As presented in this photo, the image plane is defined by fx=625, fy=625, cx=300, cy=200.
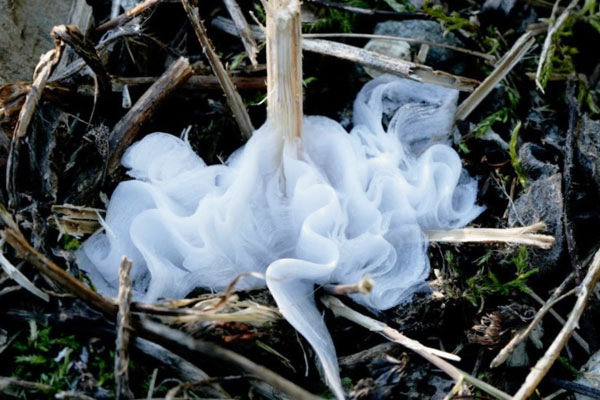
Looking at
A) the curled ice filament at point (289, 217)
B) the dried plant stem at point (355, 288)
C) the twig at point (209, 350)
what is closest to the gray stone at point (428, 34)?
the curled ice filament at point (289, 217)

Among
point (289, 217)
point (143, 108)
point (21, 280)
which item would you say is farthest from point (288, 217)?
point (21, 280)

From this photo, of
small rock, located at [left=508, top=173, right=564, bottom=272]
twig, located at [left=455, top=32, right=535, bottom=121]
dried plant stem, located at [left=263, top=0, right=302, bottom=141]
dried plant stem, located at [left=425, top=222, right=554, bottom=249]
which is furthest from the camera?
twig, located at [left=455, top=32, right=535, bottom=121]

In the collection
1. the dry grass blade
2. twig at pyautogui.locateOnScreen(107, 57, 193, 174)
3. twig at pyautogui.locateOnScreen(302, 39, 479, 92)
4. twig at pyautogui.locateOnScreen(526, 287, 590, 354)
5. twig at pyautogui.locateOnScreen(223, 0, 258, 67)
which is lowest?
twig at pyautogui.locateOnScreen(526, 287, 590, 354)

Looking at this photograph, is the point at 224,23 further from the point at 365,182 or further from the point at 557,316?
the point at 557,316

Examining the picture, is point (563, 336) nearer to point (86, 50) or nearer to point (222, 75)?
point (222, 75)

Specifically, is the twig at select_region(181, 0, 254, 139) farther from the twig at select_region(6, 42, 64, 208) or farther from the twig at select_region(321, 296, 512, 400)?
the twig at select_region(321, 296, 512, 400)

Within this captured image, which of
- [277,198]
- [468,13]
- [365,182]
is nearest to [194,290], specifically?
[277,198]

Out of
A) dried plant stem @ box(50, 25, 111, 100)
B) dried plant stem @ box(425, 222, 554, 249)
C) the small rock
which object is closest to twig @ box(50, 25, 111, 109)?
dried plant stem @ box(50, 25, 111, 100)

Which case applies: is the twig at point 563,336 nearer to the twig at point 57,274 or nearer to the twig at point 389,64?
the twig at point 389,64
